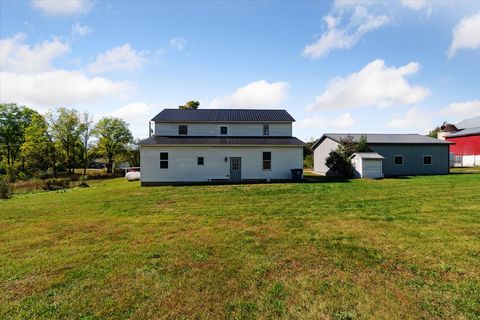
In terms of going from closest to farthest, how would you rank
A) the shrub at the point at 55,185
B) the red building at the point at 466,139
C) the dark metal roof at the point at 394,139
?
1. the shrub at the point at 55,185
2. the dark metal roof at the point at 394,139
3. the red building at the point at 466,139

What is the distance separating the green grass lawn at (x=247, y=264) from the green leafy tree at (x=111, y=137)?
43.2 metres

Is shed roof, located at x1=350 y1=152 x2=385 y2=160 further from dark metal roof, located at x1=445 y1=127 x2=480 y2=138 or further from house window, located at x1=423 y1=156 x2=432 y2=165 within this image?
dark metal roof, located at x1=445 y1=127 x2=480 y2=138

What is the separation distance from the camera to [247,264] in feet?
17.7

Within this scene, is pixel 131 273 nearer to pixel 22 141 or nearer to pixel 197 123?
pixel 197 123

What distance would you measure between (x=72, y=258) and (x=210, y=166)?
14.9 m

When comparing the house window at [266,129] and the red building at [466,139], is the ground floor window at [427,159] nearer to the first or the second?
the red building at [466,139]

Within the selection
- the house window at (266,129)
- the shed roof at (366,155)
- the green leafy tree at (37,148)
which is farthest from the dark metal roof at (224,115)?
the green leafy tree at (37,148)

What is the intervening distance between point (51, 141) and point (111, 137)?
984cm

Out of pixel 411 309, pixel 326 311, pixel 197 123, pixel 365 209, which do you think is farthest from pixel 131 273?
pixel 197 123

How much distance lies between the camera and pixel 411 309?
12.4 feet

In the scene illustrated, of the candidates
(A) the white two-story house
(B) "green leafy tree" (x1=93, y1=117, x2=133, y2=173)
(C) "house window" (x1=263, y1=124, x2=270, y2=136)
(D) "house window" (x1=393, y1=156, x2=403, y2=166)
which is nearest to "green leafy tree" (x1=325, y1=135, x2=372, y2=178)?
(D) "house window" (x1=393, y1=156, x2=403, y2=166)

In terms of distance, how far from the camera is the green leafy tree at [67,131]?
150 ft

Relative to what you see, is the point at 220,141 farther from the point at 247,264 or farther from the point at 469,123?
the point at 469,123

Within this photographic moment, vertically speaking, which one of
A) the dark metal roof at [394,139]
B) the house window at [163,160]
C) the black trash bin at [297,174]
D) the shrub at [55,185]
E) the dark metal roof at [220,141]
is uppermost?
the dark metal roof at [394,139]
